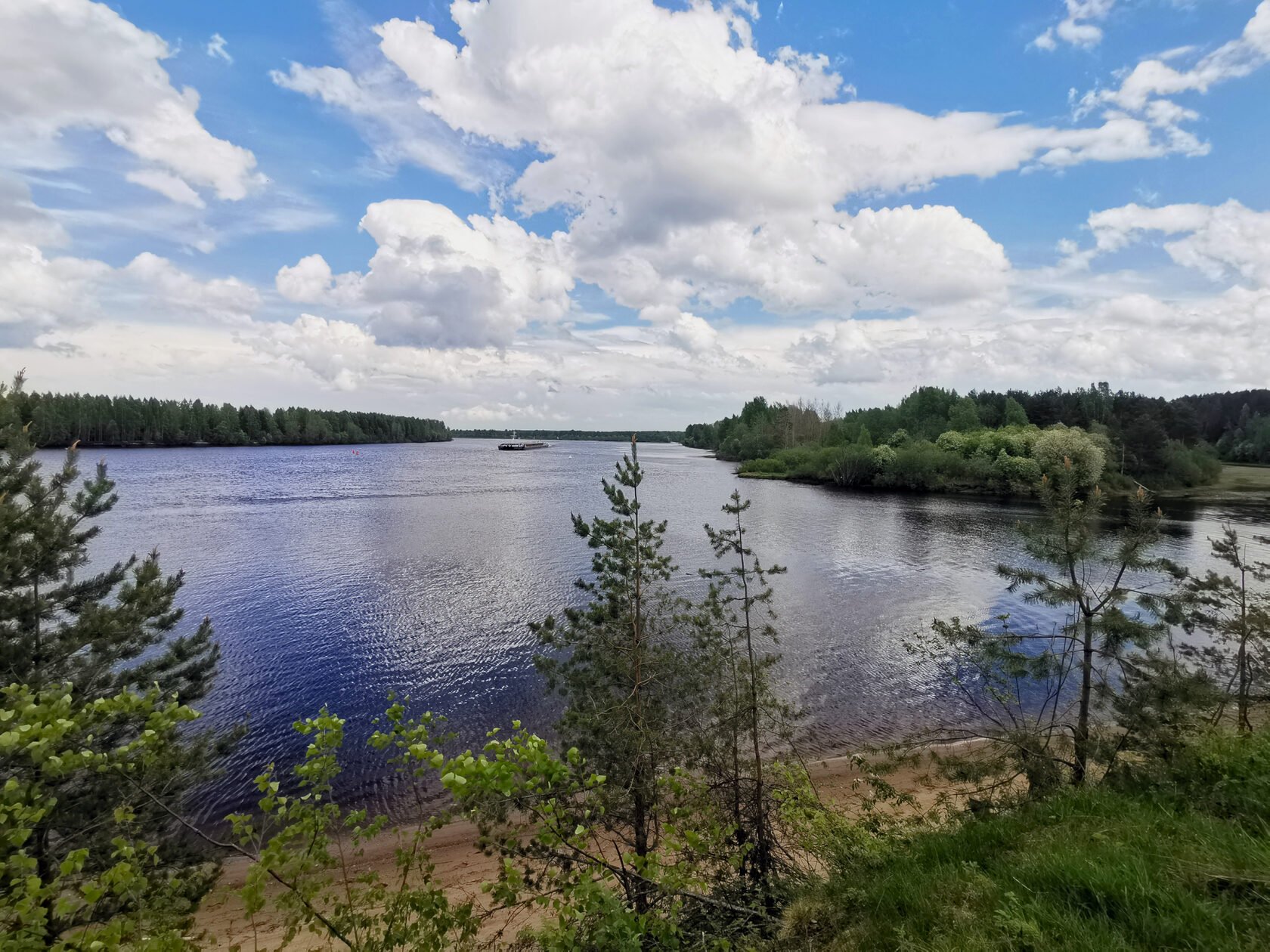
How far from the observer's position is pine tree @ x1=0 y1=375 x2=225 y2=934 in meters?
8.98

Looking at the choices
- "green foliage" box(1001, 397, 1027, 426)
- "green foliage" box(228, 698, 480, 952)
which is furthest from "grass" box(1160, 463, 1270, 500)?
"green foliage" box(228, 698, 480, 952)

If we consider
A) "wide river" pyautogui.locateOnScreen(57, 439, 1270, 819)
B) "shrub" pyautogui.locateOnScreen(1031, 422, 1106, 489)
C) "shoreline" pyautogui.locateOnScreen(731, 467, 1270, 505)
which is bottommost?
"wide river" pyautogui.locateOnScreen(57, 439, 1270, 819)

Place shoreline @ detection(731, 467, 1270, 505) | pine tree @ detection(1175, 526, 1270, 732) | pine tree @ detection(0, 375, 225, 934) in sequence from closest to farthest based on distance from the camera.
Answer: pine tree @ detection(0, 375, 225, 934)
pine tree @ detection(1175, 526, 1270, 732)
shoreline @ detection(731, 467, 1270, 505)

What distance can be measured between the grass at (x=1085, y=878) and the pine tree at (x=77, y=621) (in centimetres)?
958

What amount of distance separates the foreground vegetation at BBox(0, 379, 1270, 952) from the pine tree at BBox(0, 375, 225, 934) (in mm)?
58

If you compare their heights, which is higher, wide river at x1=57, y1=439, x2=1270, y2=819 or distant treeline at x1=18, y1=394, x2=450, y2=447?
distant treeline at x1=18, y1=394, x2=450, y2=447

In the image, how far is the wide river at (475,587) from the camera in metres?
20.5

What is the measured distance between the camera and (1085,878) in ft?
16.4

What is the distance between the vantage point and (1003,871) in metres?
5.75

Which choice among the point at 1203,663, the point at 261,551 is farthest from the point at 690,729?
the point at 261,551

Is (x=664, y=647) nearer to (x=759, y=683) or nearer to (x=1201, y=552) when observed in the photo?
(x=759, y=683)

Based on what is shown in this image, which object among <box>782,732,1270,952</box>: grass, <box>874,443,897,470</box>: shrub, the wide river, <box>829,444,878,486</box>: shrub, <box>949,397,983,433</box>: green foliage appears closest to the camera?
<box>782,732,1270,952</box>: grass

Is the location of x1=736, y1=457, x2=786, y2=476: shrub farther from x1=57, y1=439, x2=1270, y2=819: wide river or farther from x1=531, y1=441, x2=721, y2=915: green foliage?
x1=531, y1=441, x2=721, y2=915: green foliage

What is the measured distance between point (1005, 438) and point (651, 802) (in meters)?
96.5
